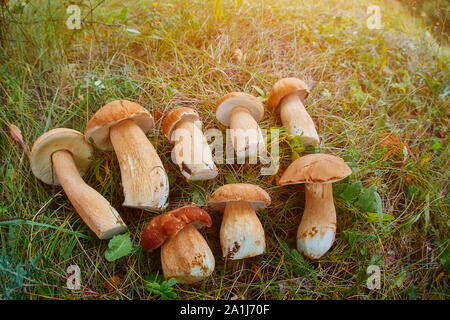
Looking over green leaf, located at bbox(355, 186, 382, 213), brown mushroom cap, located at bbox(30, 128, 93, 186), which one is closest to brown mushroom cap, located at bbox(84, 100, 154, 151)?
brown mushroom cap, located at bbox(30, 128, 93, 186)

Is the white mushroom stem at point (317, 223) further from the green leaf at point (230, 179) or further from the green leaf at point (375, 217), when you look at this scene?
the green leaf at point (230, 179)

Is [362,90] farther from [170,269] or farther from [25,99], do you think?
[25,99]

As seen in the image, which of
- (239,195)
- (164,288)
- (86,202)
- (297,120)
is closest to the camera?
(164,288)

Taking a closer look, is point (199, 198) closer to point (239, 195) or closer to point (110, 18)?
point (239, 195)

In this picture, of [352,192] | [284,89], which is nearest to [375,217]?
[352,192]

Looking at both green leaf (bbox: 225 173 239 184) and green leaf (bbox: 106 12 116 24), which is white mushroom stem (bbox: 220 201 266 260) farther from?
green leaf (bbox: 106 12 116 24)

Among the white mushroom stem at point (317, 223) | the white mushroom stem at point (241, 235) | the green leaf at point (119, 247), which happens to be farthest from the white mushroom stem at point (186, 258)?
the white mushroom stem at point (317, 223)
